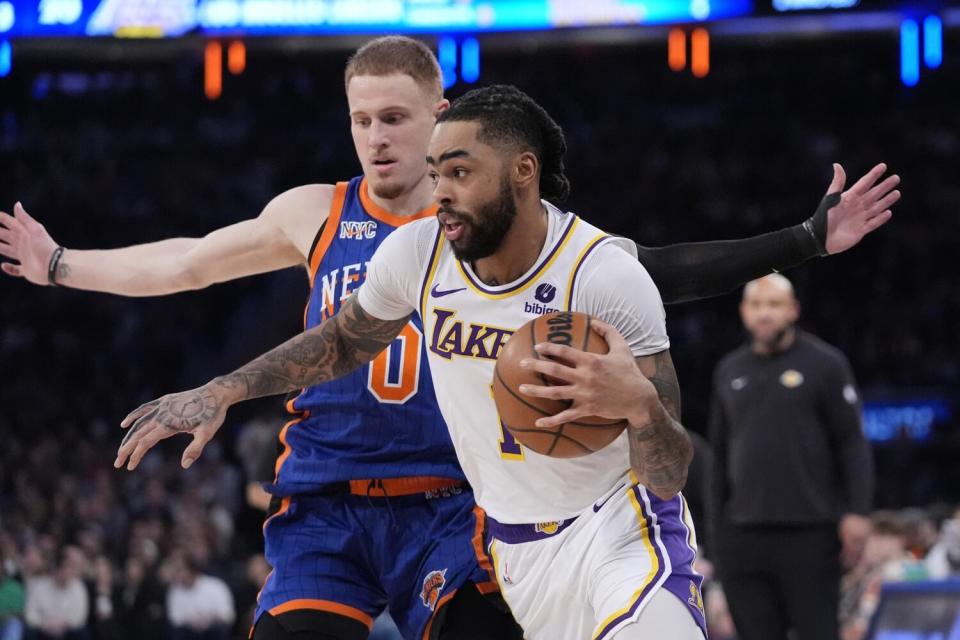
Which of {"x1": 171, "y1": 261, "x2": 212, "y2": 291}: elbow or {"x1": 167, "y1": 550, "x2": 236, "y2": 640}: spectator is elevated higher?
{"x1": 171, "y1": 261, "x2": 212, "y2": 291}: elbow

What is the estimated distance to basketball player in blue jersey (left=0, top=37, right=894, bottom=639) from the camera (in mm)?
4016

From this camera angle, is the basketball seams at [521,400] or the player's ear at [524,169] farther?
the player's ear at [524,169]

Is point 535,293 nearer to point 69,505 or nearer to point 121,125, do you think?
point 69,505

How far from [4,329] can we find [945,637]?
50.9 ft

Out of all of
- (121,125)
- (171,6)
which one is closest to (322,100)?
(121,125)

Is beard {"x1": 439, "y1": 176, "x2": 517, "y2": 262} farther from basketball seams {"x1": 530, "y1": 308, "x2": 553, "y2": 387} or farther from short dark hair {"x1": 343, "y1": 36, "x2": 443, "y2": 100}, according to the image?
short dark hair {"x1": 343, "y1": 36, "x2": 443, "y2": 100}

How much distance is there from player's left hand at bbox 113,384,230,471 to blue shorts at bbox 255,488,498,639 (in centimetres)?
68

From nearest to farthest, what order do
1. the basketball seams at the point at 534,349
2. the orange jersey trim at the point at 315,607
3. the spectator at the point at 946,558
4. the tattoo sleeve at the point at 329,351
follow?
the basketball seams at the point at 534,349 → the tattoo sleeve at the point at 329,351 → the orange jersey trim at the point at 315,607 → the spectator at the point at 946,558

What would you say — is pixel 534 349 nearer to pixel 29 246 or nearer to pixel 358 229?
pixel 358 229

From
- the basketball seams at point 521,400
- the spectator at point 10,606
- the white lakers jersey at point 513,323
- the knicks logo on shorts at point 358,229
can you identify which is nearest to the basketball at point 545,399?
the basketball seams at point 521,400

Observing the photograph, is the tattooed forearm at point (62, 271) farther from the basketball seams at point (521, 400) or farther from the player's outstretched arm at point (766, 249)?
the basketball seams at point (521, 400)

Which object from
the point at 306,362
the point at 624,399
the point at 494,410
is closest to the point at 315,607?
the point at 306,362

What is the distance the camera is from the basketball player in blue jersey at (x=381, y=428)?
402 cm

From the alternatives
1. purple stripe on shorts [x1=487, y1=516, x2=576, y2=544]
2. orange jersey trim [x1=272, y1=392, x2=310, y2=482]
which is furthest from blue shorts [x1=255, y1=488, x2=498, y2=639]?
purple stripe on shorts [x1=487, y1=516, x2=576, y2=544]
